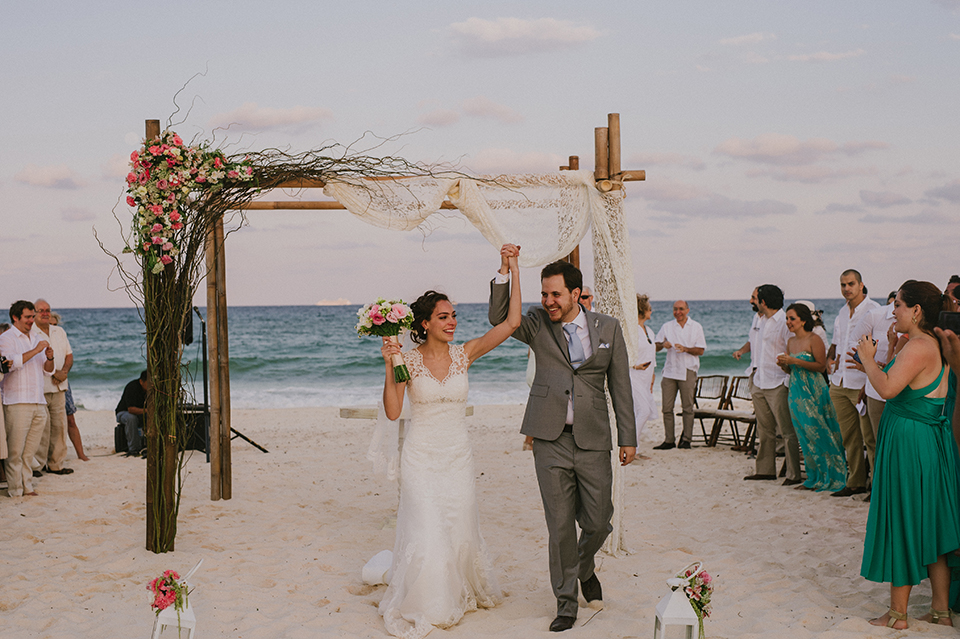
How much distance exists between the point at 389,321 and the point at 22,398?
17.3ft

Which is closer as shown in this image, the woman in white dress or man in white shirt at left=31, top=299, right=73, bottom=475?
man in white shirt at left=31, top=299, right=73, bottom=475

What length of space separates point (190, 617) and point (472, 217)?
347 cm

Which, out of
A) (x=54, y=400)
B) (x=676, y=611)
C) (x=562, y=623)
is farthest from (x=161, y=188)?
(x=54, y=400)

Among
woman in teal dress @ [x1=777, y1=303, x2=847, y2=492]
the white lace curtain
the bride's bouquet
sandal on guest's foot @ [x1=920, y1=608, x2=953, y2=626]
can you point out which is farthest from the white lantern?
woman in teal dress @ [x1=777, y1=303, x2=847, y2=492]

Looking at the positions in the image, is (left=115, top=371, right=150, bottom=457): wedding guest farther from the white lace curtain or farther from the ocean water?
the white lace curtain

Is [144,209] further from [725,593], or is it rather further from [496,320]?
[725,593]

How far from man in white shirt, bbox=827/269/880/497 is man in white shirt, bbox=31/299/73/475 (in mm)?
7810

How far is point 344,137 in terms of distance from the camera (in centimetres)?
590

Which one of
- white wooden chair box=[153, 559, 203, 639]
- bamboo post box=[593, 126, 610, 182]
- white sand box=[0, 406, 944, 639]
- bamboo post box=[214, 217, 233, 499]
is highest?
bamboo post box=[593, 126, 610, 182]

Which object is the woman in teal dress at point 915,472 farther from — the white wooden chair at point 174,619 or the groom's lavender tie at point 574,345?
the white wooden chair at point 174,619

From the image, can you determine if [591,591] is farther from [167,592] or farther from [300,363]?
[300,363]

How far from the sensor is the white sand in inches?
166

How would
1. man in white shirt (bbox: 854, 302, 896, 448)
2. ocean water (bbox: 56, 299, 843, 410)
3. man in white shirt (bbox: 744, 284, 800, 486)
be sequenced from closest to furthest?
1. man in white shirt (bbox: 854, 302, 896, 448)
2. man in white shirt (bbox: 744, 284, 800, 486)
3. ocean water (bbox: 56, 299, 843, 410)

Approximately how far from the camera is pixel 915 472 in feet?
12.6
